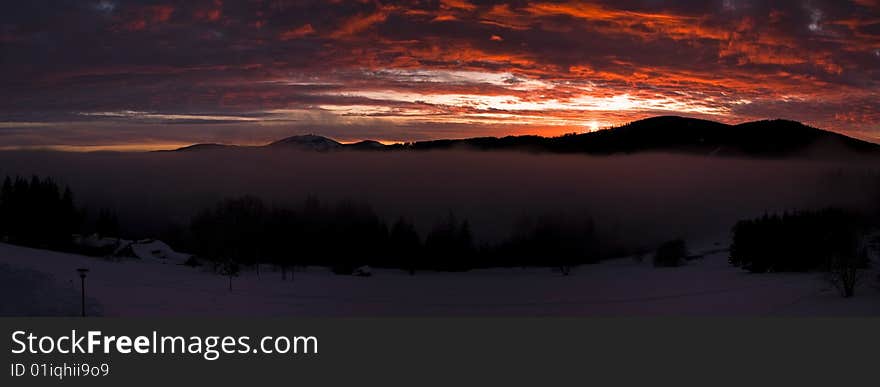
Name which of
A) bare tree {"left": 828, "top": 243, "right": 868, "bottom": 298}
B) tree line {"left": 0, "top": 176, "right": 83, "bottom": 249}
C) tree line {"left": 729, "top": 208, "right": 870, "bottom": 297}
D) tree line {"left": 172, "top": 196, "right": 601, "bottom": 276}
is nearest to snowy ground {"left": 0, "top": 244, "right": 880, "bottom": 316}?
bare tree {"left": 828, "top": 243, "right": 868, "bottom": 298}

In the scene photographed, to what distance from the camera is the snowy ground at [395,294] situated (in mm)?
42622

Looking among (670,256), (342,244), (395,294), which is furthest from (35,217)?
(670,256)

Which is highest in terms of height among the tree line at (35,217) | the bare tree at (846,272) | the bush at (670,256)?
the bare tree at (846,272)

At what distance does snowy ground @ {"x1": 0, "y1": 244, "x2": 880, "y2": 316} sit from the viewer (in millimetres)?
42622

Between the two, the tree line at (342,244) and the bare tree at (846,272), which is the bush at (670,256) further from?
the bare tree at (846,272)

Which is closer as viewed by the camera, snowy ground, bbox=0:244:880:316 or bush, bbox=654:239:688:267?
snowy ground, bbox=0:244:880:316

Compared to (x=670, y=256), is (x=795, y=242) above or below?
above

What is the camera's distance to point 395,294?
209 feet

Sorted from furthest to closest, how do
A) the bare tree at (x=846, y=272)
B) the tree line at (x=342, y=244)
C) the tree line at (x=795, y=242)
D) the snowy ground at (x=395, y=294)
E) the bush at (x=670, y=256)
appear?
the bush at (x=670, y=256) < the tree line at (x=342, y=244) < the tree line at (x=795, y=242) < the bare tree at (x=846, y=272) < the snowy ground at (x=395, y=294)

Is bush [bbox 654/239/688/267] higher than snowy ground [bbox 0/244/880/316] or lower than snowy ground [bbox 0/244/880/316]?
lower

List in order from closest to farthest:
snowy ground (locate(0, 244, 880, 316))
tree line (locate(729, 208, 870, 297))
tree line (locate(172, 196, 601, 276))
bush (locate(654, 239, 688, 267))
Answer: snowy ground (locate(0, 244, 880, 316)), tree line (locate(729, 208, 870, 297)), tree line (locate(172, 196, 601, 276)), bush (locate(654, 239, 688, 267))

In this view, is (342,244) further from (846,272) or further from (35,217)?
(846,272)

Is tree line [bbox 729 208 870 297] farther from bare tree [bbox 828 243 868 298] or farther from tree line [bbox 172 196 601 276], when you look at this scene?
tree line [bbox 172 196 601 276]

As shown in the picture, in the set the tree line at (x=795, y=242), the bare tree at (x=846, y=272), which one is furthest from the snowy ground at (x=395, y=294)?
the tree line at (x=795, y=242)
